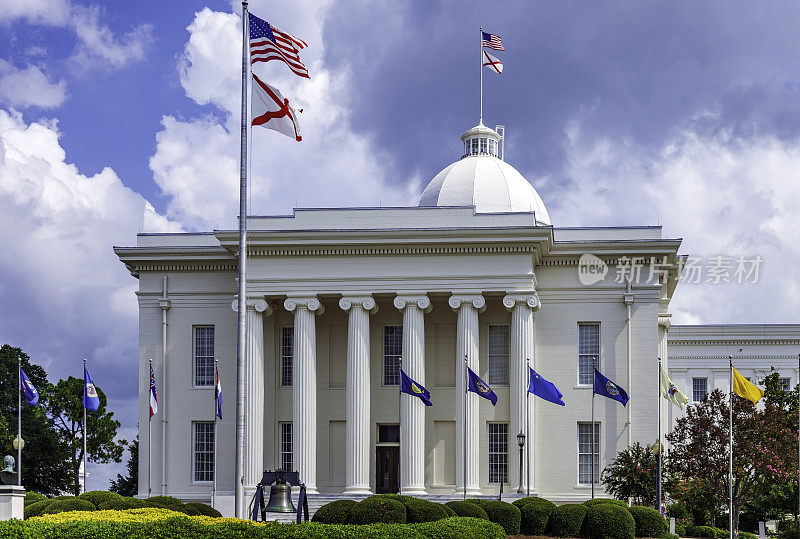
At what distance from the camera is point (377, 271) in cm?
4834

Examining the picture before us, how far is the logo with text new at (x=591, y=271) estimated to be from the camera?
4984 centimetres

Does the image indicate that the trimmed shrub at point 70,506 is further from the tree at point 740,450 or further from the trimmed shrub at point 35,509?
the tree at point 740,450

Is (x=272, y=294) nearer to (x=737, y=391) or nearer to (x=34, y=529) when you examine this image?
(x=737, y=391)

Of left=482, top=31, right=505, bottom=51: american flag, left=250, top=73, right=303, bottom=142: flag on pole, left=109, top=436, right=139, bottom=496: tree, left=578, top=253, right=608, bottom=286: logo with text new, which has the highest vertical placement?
left=482, top=31, right=505, bottom=51: american flag

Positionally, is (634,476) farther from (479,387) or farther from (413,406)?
(413,406)

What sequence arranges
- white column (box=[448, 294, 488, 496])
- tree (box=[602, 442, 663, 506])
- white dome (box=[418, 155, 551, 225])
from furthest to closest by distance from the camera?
white dome (box=[418, 155, 551, 225]), white column (box=[448, 294, 488, 496]), tree (box=[602, 442, 663, 506])

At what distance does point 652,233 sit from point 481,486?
13.6m

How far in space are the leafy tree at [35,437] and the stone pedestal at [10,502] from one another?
3891cm

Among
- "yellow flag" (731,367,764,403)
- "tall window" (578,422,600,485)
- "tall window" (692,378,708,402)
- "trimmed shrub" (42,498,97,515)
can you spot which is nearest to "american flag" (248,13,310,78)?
"trimmed shrub" (42,498,97,515)

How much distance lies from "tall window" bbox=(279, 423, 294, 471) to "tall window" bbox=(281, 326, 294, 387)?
1.98 metres

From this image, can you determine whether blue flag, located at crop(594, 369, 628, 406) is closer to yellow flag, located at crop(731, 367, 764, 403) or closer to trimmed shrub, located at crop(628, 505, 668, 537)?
yellow flag, located at crop(731, 367, 764, 403)

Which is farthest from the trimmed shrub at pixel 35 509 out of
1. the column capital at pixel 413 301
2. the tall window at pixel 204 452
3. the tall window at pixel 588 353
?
the tall window at pixel 588 353

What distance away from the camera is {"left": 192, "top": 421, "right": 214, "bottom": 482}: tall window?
1982 inches

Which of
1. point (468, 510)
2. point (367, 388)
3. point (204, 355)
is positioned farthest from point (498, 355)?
point (468, 510)
